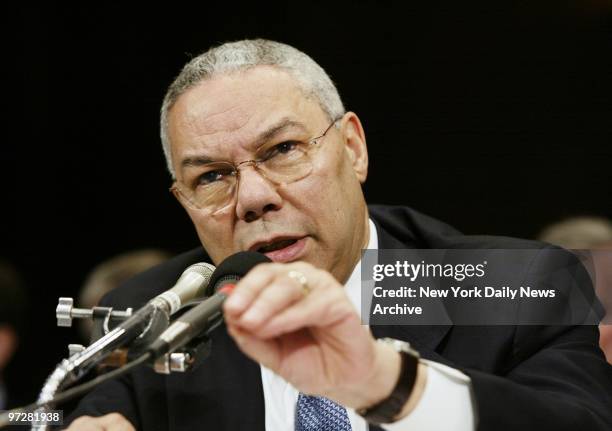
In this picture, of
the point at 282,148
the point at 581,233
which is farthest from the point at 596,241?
the point at 282,148

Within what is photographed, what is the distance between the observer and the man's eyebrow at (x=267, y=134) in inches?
70.0

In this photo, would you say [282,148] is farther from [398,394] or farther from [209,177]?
[398,394]

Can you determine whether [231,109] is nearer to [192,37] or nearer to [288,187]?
[288,187]

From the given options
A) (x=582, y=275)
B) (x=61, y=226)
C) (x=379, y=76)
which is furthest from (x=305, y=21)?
(x=582, y=275)

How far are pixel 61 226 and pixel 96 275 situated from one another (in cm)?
50

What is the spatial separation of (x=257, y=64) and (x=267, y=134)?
0.66 ft

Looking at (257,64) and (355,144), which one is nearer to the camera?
(257,64)

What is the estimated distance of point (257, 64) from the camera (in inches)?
74.4

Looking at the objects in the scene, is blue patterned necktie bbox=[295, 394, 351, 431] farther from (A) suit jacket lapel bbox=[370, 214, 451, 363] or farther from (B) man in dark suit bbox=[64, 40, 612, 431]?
(A) suit jacket lapel bbox=[370, 214, 451, 363]

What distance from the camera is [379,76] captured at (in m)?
3.13

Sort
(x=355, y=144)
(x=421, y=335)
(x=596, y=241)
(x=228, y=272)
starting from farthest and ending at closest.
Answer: (x=596, y=241), (x=355, y=144), (x=421, y=335), (x=228, y=272)

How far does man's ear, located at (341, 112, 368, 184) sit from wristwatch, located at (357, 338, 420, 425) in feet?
2.77

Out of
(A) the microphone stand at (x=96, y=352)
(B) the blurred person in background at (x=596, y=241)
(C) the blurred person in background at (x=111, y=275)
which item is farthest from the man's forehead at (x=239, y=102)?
(C) the blurred person in background at (x=111, y=275)

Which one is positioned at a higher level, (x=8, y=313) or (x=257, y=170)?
(x=257, y=170)
